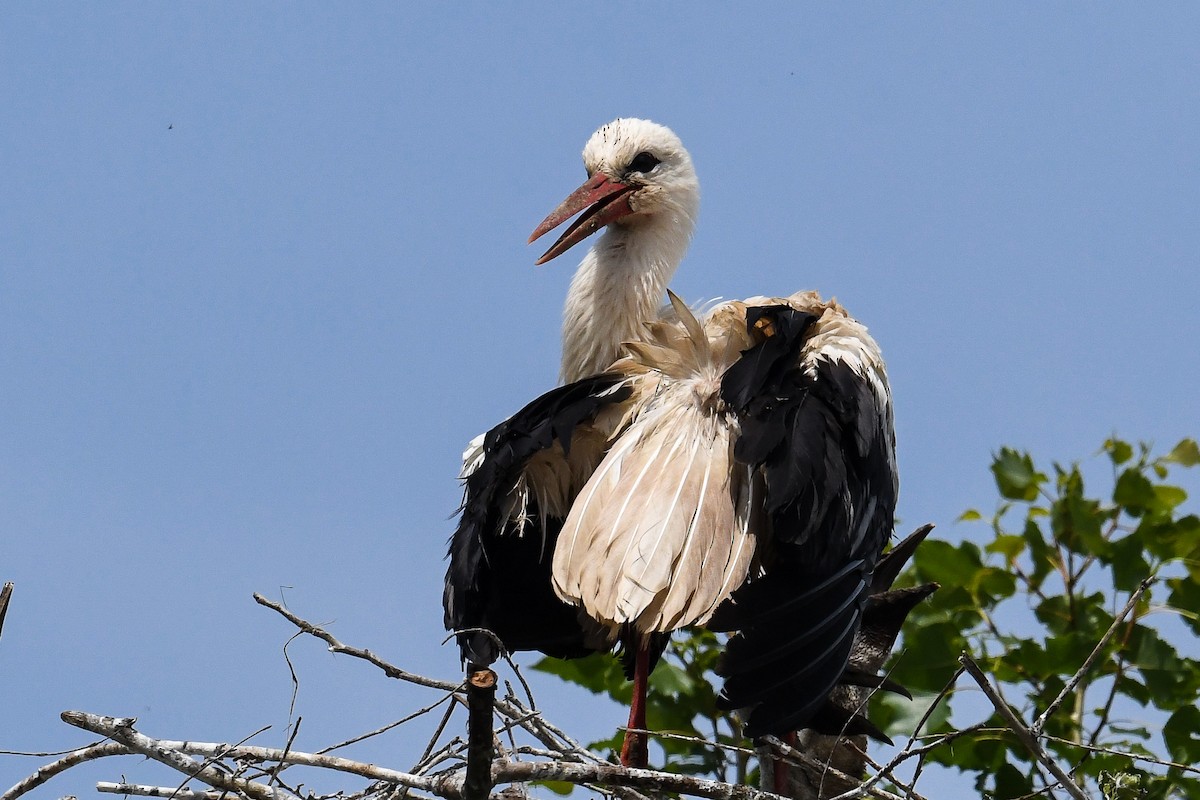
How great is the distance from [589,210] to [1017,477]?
197cm

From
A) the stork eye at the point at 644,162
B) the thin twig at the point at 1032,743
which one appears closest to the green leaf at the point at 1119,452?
the stork eye at the point at 644,162

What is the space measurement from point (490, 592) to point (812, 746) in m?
0.94

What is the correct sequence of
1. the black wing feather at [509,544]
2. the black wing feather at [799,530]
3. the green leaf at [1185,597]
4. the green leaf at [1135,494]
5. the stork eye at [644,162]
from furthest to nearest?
the green leaf at [1135,494] → the green leaf at [1185,597] → the stork eye at [644,162] → the black wing feather at [509,544] → the black wing feather at [799,530]

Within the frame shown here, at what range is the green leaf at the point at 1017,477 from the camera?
5465mm

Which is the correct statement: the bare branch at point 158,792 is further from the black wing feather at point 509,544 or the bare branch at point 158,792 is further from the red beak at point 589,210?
the red beak at point 589,210

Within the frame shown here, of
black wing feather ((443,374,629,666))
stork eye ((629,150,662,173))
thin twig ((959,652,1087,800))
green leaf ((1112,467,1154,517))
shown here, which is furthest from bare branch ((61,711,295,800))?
green leaf ((1112,467,1154,517))

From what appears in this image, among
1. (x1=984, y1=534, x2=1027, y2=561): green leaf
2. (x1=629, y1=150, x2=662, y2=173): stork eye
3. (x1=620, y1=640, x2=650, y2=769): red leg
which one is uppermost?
(x1=629, y1=150, x2=662, y2=173): stork eye

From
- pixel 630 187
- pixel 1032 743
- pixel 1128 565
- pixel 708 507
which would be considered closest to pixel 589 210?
pixel 630 187

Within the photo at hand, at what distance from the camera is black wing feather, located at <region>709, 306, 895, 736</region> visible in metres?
3.28

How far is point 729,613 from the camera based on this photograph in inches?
129

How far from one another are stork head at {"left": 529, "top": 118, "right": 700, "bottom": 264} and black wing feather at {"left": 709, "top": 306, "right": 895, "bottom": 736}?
1027mm

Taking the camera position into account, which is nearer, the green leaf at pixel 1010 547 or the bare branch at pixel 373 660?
the bare branch at pixel 373 660

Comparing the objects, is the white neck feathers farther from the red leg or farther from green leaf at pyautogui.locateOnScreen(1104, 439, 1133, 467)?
green leaf at pyautogui.locateOnScreen(1104, 439, 1133, 467)

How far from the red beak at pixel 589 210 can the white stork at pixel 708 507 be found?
1.39ft
